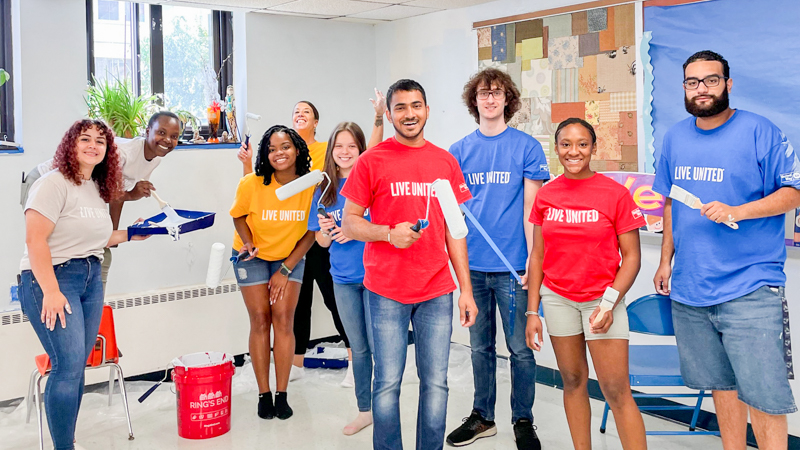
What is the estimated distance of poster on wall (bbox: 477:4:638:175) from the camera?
138 inches

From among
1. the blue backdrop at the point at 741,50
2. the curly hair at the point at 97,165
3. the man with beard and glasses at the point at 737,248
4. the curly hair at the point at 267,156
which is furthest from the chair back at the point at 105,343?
the blue backdrop at the point at 741,50

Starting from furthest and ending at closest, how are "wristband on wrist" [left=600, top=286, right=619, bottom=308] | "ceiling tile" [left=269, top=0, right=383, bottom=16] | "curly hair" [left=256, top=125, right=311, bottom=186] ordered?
1. "ceiling tile" [left=269, top=0, right=383, bottom=16]
2. "curly hair" [left=256, top=125, right=311, bottom=186]
3. "wristband on wrist" [left=600, top=286, right=619, bottom=308]

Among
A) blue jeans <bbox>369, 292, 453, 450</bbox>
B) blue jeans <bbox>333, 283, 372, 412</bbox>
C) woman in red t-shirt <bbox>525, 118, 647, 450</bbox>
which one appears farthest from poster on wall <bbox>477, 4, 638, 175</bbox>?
blue jeans <bbox>369, 292, 453, 450</bbox>

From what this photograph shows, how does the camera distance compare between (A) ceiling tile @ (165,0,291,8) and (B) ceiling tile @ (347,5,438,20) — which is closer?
(A) ceiling tile @ (165,0,291,8)

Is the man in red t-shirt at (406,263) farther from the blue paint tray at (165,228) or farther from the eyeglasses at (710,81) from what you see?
the blue paint tray at (165,228)

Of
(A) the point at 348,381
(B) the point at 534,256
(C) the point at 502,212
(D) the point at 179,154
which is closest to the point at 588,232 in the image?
(B) the point at 534,256

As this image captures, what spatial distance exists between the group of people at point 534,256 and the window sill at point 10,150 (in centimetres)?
114

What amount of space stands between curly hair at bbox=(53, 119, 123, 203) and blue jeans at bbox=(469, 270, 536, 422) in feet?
4.92

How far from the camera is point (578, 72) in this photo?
3705mm

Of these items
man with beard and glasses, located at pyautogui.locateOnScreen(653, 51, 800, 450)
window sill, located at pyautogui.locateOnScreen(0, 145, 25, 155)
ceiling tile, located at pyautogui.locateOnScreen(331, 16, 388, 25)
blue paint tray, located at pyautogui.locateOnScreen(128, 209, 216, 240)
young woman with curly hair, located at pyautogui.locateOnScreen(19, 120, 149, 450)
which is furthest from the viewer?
ceiling tile, located at pyautogui.locateOnScreen(331, 16, 388, 25)

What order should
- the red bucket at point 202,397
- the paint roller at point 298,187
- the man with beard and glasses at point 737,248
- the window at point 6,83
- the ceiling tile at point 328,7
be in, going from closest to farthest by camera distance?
the man with beard and glasses at point 737,248
the paint roller at point 298,187
the red bucket at point 202,397
the window at point 6,83
the ceiling tile at point 328,7

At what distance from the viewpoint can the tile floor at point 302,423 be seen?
3.24m

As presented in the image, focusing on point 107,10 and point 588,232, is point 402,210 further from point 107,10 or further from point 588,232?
point 107,10

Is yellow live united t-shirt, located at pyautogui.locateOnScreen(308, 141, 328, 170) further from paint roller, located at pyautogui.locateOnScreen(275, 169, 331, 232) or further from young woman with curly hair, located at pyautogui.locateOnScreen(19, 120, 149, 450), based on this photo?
young woman with curly hair, located at pyautogui.locateOnScreen(19, 120, 149, 450)
